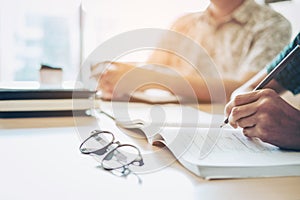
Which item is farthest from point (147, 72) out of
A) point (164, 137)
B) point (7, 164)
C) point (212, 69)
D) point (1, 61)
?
point (1, 61)

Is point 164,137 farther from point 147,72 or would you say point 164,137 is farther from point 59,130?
point 147,72

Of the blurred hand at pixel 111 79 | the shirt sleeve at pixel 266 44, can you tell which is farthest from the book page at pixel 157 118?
the shirt sleeve at pixel 266 44

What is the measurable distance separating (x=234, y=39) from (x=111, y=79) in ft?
2.15

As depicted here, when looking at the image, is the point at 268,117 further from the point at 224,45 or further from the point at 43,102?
the point at 224,45

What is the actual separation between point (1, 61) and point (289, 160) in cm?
160

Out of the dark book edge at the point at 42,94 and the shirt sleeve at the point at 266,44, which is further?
the shirt sleeve at the point at 266,44

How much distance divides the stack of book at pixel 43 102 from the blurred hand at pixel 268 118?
0.45 m

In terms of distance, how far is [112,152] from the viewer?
486 millimetres

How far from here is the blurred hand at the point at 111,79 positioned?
1.08 metres

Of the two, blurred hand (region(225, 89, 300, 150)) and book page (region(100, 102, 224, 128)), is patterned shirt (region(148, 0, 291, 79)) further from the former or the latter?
blurred hand (region(225, 89, 300, 150))

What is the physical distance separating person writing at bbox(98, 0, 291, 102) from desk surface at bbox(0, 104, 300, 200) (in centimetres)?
62

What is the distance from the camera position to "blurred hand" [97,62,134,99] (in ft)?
3.55

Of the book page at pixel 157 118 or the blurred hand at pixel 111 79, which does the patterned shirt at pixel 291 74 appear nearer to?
the book page at pixel 157 118

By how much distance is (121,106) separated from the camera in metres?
0.96
